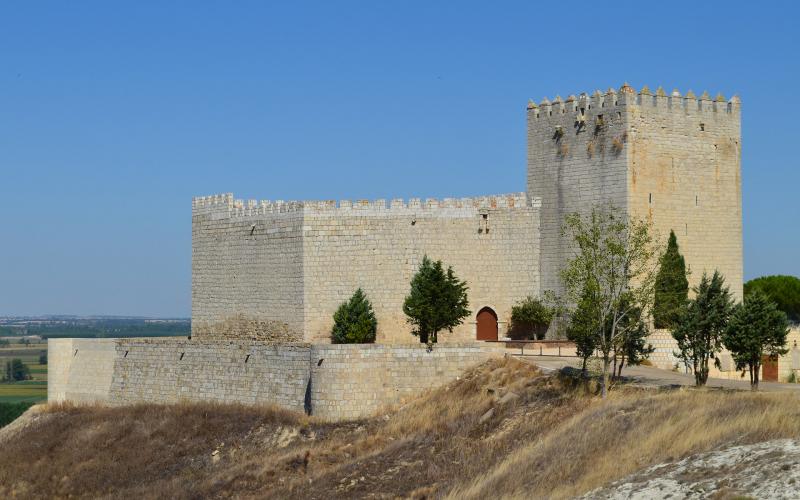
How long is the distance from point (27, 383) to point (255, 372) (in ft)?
314

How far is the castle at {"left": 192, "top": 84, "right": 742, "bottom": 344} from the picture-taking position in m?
34.6

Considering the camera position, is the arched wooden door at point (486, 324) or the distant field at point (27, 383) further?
the distant field at point (27, 383)

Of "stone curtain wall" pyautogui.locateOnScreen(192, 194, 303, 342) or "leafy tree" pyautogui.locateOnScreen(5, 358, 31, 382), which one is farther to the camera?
"leafy tree" pyautogui.locateOnScreen(5, 358, 31, 382)

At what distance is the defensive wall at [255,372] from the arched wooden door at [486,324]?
8.32 feet

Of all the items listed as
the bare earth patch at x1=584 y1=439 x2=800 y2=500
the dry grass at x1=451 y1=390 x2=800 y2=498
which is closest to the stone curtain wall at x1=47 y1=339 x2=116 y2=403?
the dry grass at x1=451 y1=390 x2=800 y2=498

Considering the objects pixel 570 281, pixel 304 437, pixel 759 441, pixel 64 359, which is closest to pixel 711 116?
pixel 570 281

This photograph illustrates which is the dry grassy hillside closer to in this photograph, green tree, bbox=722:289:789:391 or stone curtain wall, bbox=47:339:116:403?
stone curtain wall, bbox=47:339:116:403

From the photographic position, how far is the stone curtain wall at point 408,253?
1393 inches

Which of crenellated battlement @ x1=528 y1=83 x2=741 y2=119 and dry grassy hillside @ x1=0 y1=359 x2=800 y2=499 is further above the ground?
crenellated battlement @ x1=528 y1=83 x2=741 y2=119

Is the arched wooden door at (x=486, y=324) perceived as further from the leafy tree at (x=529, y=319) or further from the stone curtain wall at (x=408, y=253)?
the leafy tree at (x=529, y=319)

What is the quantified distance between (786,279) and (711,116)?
10.5m

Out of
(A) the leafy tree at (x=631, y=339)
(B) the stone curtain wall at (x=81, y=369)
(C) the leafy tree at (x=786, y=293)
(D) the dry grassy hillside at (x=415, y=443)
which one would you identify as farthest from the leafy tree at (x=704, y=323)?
(B) the stone curtain wall at (x=81, y=369)

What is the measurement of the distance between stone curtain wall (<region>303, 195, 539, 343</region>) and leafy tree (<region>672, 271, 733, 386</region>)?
22.4 ft

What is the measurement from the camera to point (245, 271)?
124 ft
